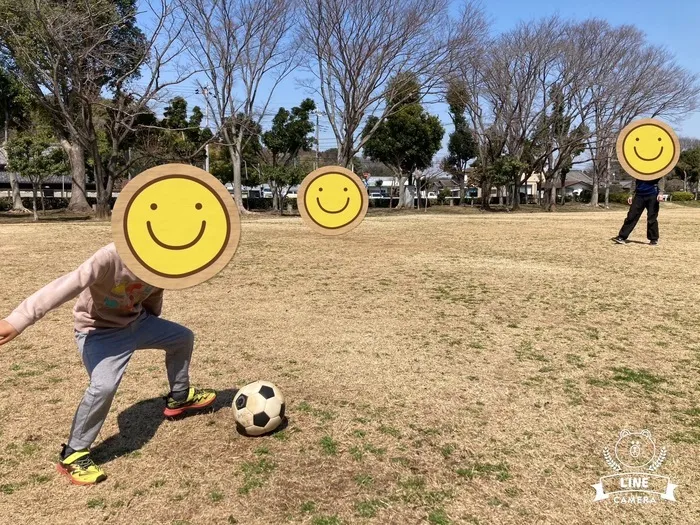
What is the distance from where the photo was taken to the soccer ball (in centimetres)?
323

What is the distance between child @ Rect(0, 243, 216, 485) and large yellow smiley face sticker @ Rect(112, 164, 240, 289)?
0.40 ft

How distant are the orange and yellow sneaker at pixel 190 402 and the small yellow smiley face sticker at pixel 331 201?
5.77m

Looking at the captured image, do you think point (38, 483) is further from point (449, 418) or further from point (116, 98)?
point (116, 98)

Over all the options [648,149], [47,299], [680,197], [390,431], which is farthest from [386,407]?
[680,197]

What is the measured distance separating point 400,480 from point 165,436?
56.7 inches

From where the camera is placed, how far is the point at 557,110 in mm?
37188

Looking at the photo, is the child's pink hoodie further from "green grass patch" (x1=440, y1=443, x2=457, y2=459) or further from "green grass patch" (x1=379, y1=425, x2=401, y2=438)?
"green grass patch" (x1=440, y1=443, x2=457, y2=459)

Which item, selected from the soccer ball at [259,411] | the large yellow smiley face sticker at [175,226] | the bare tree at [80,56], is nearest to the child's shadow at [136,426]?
the soccer ball at [259,411]

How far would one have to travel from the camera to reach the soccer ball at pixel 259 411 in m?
3.23

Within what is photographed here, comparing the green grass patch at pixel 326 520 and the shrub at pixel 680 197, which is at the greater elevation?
the shrub at pixel 680 197

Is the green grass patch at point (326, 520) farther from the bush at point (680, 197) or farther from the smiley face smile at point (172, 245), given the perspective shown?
the bush at point (680, 197)

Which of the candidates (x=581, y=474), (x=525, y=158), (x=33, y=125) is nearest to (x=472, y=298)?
(x=581, y=474)

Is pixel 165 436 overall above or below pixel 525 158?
below

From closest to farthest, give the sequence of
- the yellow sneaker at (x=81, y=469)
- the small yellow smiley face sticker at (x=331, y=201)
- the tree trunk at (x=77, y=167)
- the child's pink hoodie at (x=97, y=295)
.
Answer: the child's pink hoodie at (x=97, y=295) → the yellow sneaker at (x=81, y=469) → the small yellow smiley face sticker at (x=331, y=201) → the tree trunk at (x=77, y=167)
